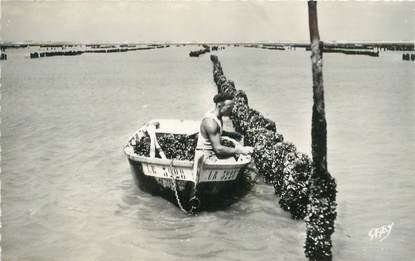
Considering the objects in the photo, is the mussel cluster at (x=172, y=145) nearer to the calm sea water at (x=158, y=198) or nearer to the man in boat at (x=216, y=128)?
the calm sea water at (x=158, y=198)

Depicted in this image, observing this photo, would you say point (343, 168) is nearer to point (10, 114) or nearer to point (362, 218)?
point (362, 218)

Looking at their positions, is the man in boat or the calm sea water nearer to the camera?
the calm sea water

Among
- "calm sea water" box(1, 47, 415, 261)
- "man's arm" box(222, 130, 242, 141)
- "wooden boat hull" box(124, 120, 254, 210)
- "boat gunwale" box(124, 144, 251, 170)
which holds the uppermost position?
"man's arm" box(222, 130, 242, 141)

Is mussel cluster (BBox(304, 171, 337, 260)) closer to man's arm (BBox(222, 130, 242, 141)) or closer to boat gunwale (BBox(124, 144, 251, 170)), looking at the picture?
boat gunwale (BBox(124, 144, 251, 170))

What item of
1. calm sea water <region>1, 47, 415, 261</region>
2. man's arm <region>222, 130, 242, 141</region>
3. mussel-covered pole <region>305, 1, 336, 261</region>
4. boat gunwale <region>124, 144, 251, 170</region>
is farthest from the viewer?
man's arm <region>222, 130, 242, 141</region>

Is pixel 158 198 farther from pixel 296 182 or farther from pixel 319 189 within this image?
pixel 319 189

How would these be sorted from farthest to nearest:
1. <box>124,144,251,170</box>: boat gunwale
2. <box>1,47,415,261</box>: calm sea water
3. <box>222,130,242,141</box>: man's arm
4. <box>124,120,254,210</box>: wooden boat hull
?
<box>222,130,242,141</box>: man's arm → <box>124,120,254,210</box>: wooden boat hull → <box>124,144,251,170</box>: boat gunwale → <box>1,47,415,261</box>: calm sea water

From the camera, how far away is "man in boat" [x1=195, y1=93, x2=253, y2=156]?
343 inches

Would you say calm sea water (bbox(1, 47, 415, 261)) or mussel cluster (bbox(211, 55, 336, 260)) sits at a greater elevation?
mussel cluster (bbox(211, 55, 336, 260))

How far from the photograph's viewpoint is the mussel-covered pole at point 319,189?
281 inches

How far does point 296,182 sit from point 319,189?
1952mm

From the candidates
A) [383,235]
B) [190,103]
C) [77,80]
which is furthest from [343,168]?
[77,80]

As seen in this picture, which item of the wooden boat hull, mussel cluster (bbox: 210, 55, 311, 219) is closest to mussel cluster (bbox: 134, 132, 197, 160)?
the wooden boat hull

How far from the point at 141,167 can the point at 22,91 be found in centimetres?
2783
